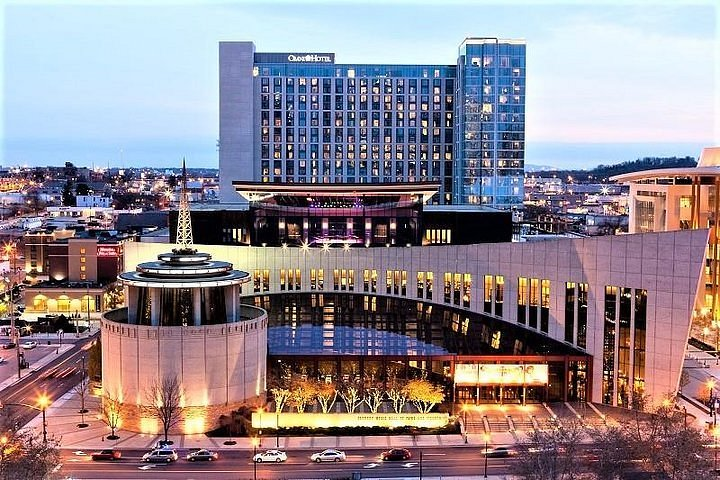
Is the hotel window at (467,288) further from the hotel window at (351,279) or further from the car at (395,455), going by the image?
the car at (395,455)

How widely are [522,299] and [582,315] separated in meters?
8.38

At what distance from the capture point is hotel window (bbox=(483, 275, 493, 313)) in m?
86.4

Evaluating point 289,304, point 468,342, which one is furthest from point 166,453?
point 289,304

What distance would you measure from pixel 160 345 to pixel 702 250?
45142 millimetres

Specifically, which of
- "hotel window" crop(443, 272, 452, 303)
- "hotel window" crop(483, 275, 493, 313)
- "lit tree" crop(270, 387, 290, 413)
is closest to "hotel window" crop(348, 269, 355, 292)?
"hotel window" crop(443, 272, 452, 303)

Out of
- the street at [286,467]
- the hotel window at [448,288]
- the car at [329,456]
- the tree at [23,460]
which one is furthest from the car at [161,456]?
the hotel window at [448,288]

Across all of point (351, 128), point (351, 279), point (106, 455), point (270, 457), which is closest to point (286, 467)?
point (270, 457)

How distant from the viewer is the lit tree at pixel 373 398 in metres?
66.8

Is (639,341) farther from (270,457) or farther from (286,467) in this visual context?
(270,457)

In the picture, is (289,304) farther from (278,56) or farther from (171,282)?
(278,56)

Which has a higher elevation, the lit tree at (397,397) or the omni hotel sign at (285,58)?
the omni hotel sign at (285,58)

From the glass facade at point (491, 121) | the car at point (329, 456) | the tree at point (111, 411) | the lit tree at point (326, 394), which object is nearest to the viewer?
the car at point (329, 456)

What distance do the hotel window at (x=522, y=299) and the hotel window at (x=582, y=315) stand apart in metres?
7.21

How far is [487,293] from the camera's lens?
87.0 m
